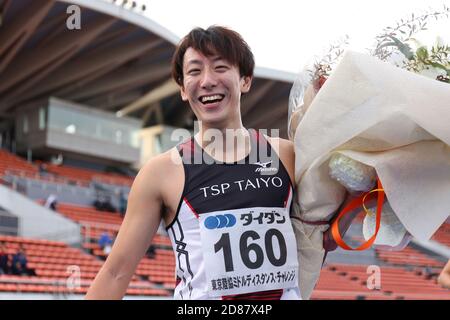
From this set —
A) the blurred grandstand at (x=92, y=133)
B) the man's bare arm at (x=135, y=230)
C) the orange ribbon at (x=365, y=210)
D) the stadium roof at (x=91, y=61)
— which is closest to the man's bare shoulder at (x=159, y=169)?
the man's bare arm at (x=135, y=230)

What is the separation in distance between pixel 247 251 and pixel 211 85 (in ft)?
1.59

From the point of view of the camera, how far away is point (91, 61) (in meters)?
20.8

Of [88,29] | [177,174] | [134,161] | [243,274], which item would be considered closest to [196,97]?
[177,174]

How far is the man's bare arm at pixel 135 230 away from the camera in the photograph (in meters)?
1.85

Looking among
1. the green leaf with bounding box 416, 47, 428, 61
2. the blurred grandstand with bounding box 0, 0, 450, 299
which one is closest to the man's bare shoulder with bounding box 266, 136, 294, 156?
the green leaf with bounding box 416, 47, 428, 61

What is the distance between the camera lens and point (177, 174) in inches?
73.9

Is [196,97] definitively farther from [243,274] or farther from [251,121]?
[251,121]

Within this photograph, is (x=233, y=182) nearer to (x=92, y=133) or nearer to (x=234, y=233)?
(x=234, y=233)

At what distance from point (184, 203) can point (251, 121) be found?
25.0 meters

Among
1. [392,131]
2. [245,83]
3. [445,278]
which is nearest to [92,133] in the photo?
[245,83]

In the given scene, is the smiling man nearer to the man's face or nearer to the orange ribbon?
the man's face

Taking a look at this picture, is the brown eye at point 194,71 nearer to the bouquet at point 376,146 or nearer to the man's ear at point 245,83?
the man's ear at point 245,83

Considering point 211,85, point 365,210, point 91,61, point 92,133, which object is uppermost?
point 91,61

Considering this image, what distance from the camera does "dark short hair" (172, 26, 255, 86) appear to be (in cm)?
188
